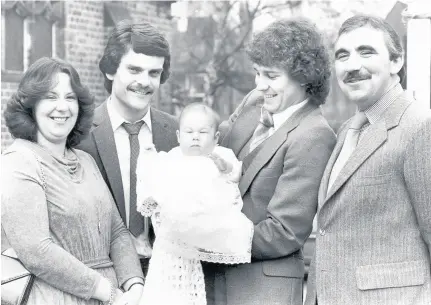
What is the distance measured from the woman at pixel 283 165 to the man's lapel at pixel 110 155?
64 centimetres

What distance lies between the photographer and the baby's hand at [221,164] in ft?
12.7

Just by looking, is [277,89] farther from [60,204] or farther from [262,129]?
[60,204]

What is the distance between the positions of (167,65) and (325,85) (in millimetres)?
1014

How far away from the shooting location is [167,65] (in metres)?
4.55

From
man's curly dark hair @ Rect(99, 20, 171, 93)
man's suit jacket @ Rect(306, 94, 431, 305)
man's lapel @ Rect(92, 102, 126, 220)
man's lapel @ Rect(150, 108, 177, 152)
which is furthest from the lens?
man's lapel @ Rect(150, 108, 177, 152)

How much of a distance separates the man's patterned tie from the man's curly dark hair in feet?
2.44

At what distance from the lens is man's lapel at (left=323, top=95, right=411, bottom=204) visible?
3.51 metres

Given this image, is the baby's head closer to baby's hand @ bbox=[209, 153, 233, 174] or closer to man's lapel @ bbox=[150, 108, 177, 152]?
baby's hand @ bbox=[209, 153, 233, 174]

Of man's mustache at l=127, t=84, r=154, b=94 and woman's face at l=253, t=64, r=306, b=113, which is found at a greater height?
woman's face at l=253, t=64, r=306, b=113

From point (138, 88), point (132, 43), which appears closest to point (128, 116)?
point (138, 88)

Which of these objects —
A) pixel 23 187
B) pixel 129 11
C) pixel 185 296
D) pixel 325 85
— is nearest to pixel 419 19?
pixel 325 85

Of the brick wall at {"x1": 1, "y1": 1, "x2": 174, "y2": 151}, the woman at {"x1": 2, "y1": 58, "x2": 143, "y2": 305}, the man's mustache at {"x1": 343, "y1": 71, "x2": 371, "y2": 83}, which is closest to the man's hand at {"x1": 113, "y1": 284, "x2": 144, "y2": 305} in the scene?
the woman at {"x1": 2, "y1": 58, "x2": 143, "y2": 305}

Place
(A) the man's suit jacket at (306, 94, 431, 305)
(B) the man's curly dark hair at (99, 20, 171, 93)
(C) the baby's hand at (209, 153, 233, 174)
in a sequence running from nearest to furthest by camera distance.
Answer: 1. (A) the man's suit jacket at (306, 94, 431, 305)
2. (C) the baby's hand at (209, 153, 233, 174)
3. (B) the man's curly dark hair at (99, 20, 171, 93)

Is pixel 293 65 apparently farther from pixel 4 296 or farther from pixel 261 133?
pixel 4 296
